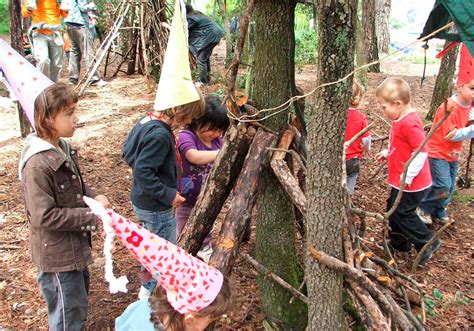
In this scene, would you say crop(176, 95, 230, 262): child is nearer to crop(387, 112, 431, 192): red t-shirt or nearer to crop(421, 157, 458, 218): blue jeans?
crop(387, 112, 431, 192): red t-shirt

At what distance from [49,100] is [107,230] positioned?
0.79 m

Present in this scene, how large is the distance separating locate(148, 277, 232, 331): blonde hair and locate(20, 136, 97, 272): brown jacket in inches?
21.2

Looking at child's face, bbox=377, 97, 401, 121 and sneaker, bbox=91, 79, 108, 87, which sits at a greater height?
child's face, bbox=377, 97, 401, 121

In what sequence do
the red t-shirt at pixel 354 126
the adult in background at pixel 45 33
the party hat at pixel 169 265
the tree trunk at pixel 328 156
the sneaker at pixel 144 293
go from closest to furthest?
the tree trunk at pixel 328 156 → the party hat at pixel 169 265 → the sneaker at pixel 144 293 → the red t-shirt at pixel 354 126 → the adult in background at pixel 45 33

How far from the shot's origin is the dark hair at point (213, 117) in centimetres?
271

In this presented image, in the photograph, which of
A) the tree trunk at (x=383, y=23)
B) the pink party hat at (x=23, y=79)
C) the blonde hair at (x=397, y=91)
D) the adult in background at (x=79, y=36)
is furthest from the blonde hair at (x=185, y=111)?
the tree trunk at (x=383, y=23)

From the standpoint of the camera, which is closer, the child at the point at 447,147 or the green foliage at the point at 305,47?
the child at the point at 447,147

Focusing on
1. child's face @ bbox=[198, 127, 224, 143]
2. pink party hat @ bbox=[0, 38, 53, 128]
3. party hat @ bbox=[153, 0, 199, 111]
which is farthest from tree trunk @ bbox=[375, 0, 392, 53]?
pink party hat @ bbox=[0, 38, 53, 128]

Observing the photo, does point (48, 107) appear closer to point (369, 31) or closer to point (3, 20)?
point (369, 31)

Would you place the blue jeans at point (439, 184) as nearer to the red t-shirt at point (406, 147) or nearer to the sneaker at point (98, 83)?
the red t-shirt at point (406, 147)

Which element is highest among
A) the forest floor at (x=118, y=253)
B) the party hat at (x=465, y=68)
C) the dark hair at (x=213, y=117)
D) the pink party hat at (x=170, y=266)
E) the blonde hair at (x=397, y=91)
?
the party hat at (x=465, y=68)

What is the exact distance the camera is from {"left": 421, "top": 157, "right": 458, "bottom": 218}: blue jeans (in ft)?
11.7

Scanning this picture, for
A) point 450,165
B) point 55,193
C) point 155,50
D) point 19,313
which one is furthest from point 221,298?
point 155,50

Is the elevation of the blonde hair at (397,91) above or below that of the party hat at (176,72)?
below
